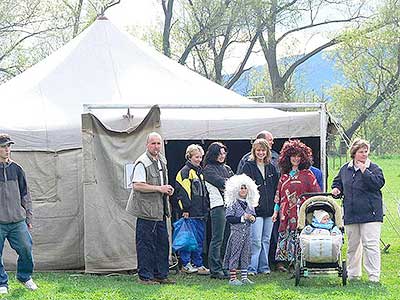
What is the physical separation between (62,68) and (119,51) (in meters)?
0.86

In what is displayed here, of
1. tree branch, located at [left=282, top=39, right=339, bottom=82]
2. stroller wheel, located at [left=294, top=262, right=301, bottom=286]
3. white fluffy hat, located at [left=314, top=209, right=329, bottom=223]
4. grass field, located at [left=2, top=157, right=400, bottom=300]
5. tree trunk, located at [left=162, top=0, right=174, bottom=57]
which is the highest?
tree trunk, located at [left=162, top=0, right=174, bottom=57]

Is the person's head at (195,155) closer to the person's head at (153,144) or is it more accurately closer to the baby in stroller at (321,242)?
the person's head at (153,144)

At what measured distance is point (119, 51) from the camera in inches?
434

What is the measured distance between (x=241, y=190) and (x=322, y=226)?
2.95 ft

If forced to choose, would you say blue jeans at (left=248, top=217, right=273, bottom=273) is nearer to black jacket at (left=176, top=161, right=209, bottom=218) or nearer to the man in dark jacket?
black jacket at (left=176, top=161, right=209, bottom=218)

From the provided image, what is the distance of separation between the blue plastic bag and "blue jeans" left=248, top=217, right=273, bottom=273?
0.69 metres

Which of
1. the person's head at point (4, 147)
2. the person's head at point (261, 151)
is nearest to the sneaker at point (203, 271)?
A: the person's head at point (261, 151)

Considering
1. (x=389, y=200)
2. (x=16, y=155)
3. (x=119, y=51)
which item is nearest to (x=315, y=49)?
(x=389, y=200)

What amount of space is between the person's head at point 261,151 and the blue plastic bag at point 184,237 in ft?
3.44

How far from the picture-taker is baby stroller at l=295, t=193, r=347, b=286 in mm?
7832

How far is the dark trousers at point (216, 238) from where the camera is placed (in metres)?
8.66

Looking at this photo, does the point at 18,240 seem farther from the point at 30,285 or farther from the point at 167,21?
the point at 167,21

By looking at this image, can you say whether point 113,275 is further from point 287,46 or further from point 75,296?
point 287,46

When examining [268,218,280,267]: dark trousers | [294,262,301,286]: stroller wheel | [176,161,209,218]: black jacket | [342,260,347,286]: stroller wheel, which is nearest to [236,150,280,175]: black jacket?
[176,161,209,218]: black jacket
